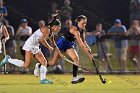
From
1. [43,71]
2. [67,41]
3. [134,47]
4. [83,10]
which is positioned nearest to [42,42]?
[43,71]

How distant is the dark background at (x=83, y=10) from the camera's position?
28.3 metres

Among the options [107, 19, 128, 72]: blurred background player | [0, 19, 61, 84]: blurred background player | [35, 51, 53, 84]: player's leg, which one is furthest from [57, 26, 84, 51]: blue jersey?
[107, 19, 128, 72]: blurred background player

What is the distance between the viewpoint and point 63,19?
85.5ft

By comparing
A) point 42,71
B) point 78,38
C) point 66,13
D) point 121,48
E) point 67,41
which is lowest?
point 42,71

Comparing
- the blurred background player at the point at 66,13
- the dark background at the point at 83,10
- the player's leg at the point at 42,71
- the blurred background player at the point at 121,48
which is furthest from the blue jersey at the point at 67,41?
the dark background at the point at 83,10

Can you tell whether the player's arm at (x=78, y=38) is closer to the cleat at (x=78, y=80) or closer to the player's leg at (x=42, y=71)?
the cleat at (x=78, y=80)

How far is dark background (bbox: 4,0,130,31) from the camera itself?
28.3m

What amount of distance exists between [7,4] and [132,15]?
5730mm

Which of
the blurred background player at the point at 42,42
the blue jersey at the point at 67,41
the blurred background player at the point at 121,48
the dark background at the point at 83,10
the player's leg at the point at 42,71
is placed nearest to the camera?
the blurred background player at the point at 42,42

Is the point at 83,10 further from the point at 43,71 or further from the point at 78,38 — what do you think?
the point at 43,71

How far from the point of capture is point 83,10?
2870 cm

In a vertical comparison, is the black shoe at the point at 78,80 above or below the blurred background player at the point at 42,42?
below

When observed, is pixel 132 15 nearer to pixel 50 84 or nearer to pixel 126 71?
pixel 126 71

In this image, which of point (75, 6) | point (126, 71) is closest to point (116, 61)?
point (126, 71)
